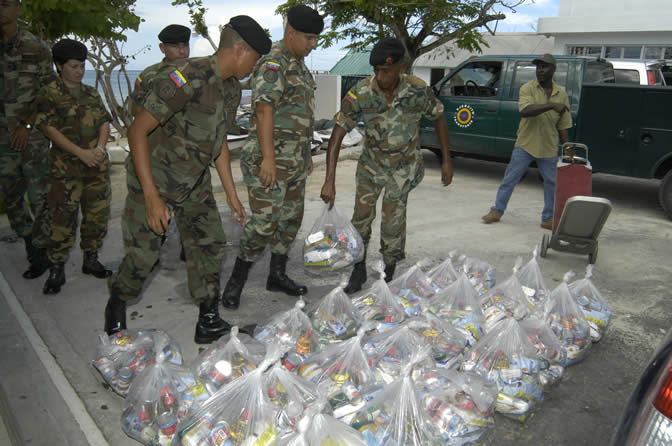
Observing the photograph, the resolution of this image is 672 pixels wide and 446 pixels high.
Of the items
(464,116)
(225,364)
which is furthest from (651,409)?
(464,116)

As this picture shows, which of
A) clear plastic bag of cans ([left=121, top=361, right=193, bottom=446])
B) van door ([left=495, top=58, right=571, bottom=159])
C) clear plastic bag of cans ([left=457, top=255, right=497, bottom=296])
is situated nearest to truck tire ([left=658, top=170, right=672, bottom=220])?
van door ([left=495, top=58, right=571, bottom=159])

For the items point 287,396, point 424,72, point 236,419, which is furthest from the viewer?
point 424,72

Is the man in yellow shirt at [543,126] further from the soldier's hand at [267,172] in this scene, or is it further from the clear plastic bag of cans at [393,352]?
the clear plastic bag of cans at [393,352]

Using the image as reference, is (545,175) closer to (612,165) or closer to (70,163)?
(612,165)

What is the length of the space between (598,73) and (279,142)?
17.5ft

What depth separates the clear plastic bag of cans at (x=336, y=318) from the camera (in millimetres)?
2736

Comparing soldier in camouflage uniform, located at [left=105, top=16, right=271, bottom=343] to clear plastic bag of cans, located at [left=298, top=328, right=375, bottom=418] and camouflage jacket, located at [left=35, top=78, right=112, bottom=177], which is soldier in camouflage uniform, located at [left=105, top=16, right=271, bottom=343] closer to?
clear plastic bag of cans, located at [left=298, top=328, right=375, bottom=418]

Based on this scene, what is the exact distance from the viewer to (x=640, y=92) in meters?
5.31

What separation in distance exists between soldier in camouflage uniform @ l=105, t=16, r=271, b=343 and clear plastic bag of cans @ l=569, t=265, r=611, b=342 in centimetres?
209

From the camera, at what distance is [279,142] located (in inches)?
123

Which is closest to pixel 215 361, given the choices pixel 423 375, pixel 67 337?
pixel 423 375

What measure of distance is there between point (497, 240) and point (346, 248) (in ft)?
6.56

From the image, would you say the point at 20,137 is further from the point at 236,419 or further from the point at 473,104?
the point at 473,104

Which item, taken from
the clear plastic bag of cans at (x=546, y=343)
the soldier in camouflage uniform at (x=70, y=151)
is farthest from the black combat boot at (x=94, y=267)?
the clear plastic bag of cans at (x=546, y=343)
